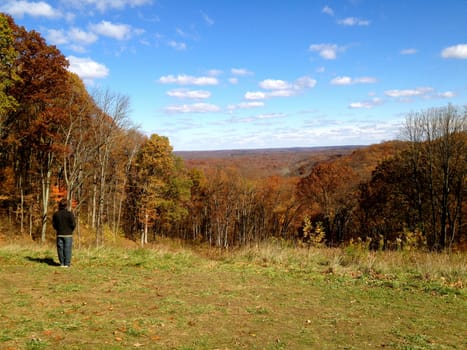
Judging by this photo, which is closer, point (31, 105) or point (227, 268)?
point (227, 268)

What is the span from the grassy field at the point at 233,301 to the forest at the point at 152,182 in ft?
8.78

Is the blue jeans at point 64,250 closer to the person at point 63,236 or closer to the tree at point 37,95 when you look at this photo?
the person at point 63,236

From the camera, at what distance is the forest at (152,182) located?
2034cm

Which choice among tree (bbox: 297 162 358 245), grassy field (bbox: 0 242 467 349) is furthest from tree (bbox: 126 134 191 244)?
grassy field (bbox: 0 242 467 349)

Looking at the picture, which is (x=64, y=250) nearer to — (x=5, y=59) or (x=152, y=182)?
(x=5, y=59)

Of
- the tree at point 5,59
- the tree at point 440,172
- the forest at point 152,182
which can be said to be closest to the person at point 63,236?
the forest at point 152,182

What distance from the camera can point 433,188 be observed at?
93.8 feet

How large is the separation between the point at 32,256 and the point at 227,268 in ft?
18.9

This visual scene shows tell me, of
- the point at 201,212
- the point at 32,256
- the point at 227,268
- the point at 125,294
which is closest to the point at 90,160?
the point at 32,256

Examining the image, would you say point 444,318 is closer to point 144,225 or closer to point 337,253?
point 337,253

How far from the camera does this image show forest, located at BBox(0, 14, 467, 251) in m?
20.3

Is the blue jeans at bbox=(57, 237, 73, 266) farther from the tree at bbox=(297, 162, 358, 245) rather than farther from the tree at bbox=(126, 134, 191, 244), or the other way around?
the tree at bbox=(297, 162, 358, 245)

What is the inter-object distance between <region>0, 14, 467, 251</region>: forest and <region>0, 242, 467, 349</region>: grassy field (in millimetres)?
2675

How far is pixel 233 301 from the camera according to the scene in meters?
6.96
